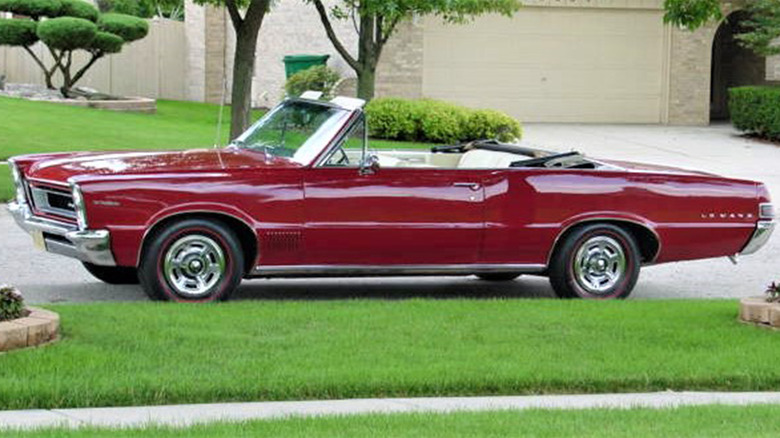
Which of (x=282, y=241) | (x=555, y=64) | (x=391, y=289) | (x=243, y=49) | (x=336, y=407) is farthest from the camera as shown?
(x=555, y=64)

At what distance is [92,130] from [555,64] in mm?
11847

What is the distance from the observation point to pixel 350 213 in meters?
10.3

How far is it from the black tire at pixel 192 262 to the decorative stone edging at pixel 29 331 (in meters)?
1.81

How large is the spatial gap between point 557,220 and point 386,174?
139 cm

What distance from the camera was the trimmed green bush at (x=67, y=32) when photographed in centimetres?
2869

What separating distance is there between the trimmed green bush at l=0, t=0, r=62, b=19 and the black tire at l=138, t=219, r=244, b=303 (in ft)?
67.3

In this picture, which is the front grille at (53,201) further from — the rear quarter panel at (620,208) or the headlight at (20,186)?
the rear quarter panel at (620,208)

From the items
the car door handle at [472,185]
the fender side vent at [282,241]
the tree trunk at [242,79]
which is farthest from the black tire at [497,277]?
the tree trunk at [242,79]

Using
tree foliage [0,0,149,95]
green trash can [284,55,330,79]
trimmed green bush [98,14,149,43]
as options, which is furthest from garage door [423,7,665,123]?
tree foliage [0,0,149,95]

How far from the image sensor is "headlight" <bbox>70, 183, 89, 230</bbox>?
31.8 feet

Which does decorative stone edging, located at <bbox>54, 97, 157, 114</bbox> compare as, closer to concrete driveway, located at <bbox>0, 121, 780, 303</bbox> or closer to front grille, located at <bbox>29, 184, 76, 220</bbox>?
concrete driveway, located at <bbox>0, 121, 780, 303</bbox>

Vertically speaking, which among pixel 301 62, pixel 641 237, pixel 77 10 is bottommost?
pixel 641 237

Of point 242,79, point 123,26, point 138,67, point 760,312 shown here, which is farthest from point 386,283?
point 138,67

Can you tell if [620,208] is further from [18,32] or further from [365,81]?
[18,32]
